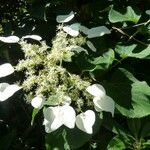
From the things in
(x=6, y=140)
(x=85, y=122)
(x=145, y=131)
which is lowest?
(x=6, y=140)

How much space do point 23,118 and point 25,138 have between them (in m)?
0.07

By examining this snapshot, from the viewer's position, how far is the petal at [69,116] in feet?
3.30

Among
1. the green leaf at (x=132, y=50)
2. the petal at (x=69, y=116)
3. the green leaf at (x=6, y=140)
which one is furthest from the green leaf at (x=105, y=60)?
the green leaf at (x=6, y=140)

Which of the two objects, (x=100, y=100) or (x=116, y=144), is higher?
(x=100, y=100)

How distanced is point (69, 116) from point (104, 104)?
9 cm

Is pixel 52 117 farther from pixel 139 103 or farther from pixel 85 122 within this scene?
pixel 139 103

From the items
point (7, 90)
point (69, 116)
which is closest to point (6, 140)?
point (7, 90)

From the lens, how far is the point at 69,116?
1009mm

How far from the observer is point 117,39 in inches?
51.0

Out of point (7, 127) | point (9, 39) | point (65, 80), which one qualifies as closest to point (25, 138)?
point (7, 127)

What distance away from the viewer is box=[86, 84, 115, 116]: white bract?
3.38 ft

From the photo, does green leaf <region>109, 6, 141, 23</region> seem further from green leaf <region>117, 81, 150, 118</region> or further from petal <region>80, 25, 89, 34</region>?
green leaf <region>117, 81, 150, 118</region>

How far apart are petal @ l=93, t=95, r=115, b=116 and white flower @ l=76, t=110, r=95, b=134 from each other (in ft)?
0.09

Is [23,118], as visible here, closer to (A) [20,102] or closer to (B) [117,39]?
(A) [20,102]
